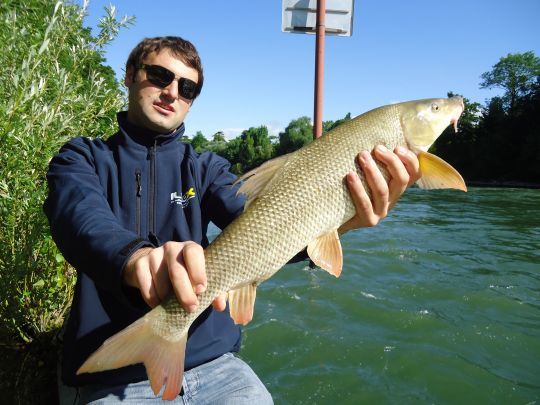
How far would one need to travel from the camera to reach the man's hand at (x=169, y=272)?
5.30ft

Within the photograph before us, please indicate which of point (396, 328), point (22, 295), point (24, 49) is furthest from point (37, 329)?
point (396, 328)

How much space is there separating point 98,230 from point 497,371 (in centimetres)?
466

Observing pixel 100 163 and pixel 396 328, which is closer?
pixel 100 163

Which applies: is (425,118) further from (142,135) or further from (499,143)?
(499,143)

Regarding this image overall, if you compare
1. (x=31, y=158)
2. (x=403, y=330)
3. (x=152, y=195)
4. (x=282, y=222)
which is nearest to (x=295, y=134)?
(x=403, y=330)

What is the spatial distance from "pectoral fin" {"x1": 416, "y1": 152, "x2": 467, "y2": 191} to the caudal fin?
5.24 ft

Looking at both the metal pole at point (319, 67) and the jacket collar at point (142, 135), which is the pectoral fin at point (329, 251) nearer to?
the jacket collar at point (142, 135)

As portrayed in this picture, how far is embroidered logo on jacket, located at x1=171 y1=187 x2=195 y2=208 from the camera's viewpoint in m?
2.90

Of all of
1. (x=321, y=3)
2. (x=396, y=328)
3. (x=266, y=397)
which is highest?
(x=321, y=3)

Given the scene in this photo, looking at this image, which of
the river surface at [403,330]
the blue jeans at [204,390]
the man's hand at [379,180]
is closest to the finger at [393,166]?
the man's hand at [379,180]

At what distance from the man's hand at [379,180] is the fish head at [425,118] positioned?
178 millimetres

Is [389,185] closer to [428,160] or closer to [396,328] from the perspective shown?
[428,160]

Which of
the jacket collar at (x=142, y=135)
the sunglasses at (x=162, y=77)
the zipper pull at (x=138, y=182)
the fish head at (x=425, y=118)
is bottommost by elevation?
the zipper pull at (x=138, y=182)

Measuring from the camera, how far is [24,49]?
13.2ft
